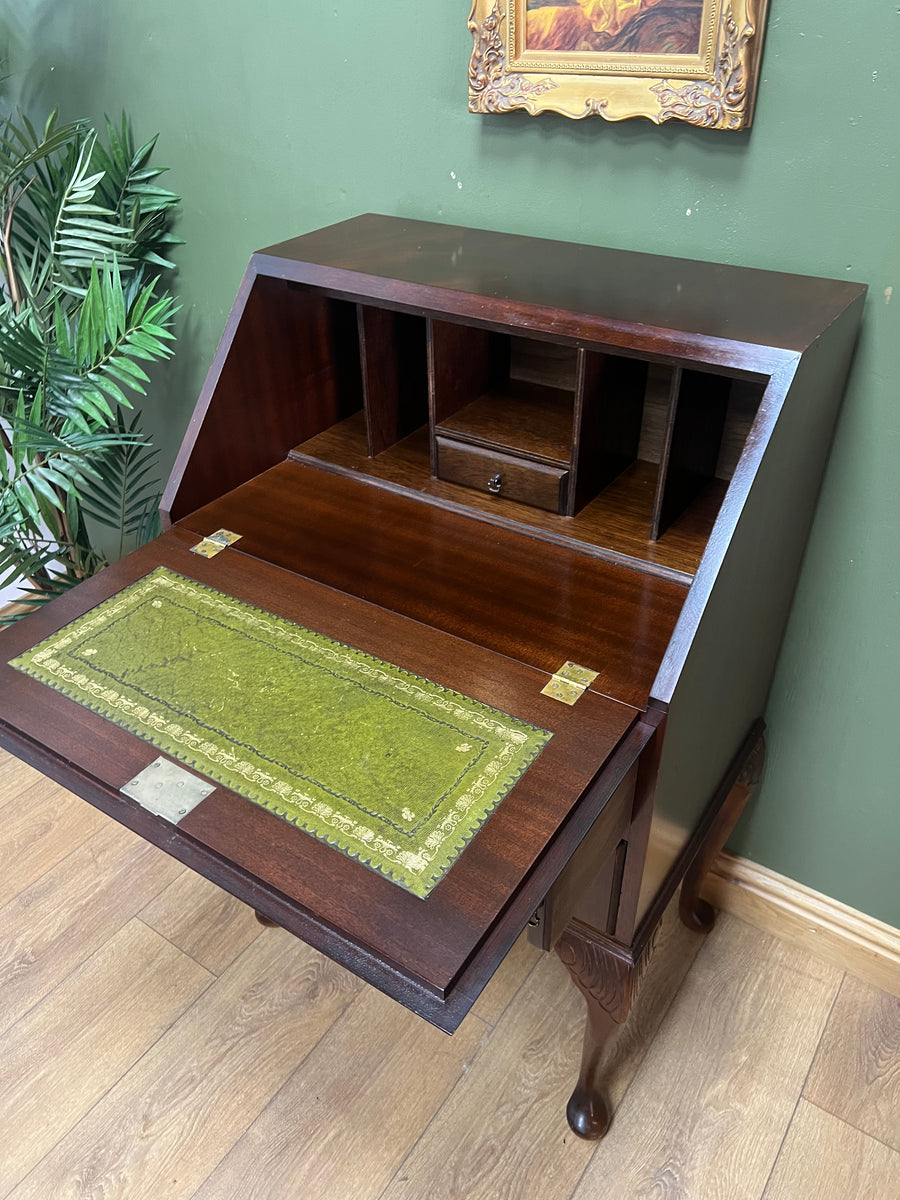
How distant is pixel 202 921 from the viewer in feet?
5.53

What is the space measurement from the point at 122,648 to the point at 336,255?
1.92 ft

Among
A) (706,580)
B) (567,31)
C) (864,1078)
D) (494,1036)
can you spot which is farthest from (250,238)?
(864,1078)

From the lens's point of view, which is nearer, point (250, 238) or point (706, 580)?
point (706, 580)

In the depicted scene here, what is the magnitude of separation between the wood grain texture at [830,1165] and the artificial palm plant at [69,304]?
1.57 meters

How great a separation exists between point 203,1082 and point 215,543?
91cm

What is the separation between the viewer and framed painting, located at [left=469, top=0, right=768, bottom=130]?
3.26 ft

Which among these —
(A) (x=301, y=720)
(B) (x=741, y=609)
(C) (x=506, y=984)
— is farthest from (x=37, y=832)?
(B) (x=741, y=609)

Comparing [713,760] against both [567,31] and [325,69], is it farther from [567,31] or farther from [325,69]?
[325,69]

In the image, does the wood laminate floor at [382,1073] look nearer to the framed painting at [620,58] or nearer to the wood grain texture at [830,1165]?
the wood grain texture at [830,1165]

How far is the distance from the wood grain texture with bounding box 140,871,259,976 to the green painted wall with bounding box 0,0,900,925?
3.19ft

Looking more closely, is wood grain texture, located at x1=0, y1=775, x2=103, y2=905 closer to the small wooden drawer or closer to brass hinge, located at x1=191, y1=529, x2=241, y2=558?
brass hinge, located at x1=191, y1=529, x2=241, y2=558

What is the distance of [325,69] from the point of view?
1.33 m

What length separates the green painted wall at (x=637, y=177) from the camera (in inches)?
39.6

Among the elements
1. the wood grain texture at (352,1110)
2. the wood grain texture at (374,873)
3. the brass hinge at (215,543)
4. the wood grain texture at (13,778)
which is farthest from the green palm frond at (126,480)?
the wood grain texture at (352,1110)
